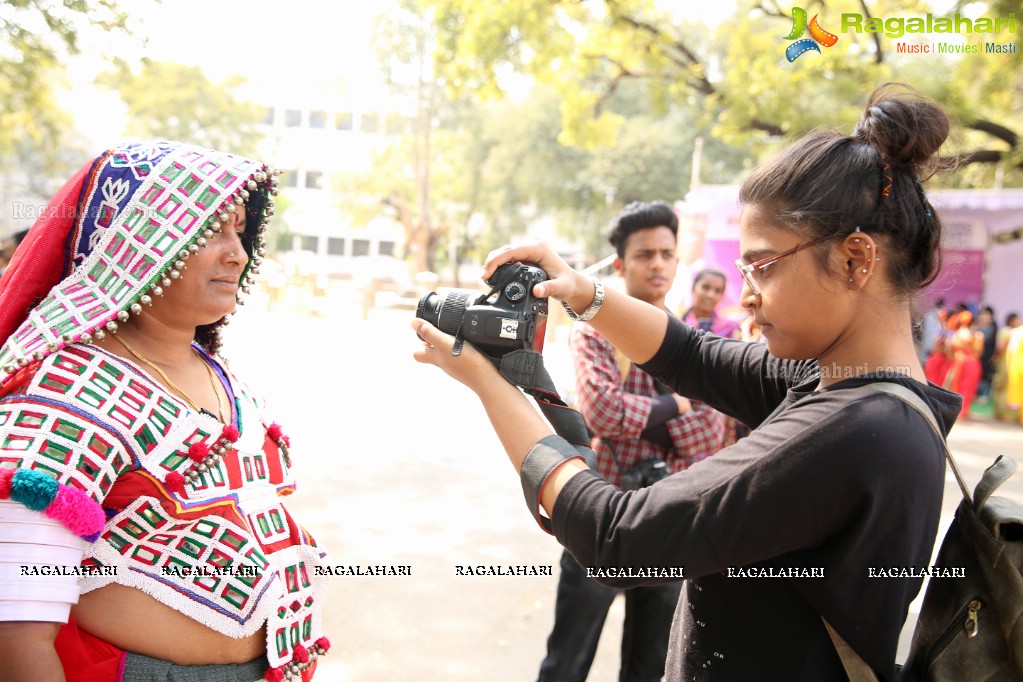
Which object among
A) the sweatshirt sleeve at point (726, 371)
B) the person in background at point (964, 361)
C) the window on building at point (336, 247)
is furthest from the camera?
the window on building at point (336, 247)

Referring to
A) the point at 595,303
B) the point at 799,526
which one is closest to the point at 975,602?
the point at 799,526

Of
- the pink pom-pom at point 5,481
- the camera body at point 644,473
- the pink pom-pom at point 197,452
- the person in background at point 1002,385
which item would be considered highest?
the pink pom-pom at point 5,481

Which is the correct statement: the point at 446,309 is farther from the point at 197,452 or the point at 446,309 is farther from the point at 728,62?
the point at 728,62

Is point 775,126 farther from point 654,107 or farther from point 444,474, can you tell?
point 444,474

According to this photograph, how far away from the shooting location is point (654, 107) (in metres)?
11.8

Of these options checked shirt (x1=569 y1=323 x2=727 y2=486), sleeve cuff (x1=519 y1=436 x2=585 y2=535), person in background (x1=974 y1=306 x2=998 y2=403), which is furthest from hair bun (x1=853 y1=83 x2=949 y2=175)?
person in background (x1=974 y1=306 x2=998 y2=403)

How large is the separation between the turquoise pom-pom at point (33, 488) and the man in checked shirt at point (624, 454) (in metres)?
1.87

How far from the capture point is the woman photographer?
130cm

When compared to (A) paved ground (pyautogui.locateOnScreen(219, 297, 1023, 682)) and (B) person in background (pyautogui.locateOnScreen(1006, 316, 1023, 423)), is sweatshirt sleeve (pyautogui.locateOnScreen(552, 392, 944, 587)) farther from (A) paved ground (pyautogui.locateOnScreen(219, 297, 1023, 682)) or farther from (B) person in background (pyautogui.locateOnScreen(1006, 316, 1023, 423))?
(B) person in background (pyautogui.locateOnScreen(1006, 316, 1023, 423))

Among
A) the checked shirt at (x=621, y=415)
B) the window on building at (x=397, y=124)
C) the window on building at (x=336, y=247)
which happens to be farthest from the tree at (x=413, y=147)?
the checked shirt at (x=621, y=415)

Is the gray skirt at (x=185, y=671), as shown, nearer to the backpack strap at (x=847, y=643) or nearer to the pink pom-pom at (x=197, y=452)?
the pink pom-pom at (x=197, y=452)

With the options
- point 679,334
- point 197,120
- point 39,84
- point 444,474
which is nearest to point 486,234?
point 197,120

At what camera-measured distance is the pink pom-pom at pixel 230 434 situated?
5.75 ft

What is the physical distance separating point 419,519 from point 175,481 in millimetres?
3716
